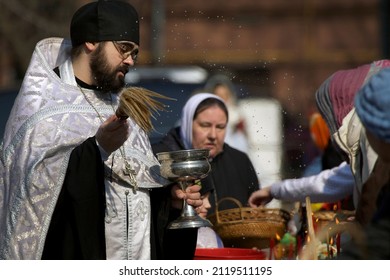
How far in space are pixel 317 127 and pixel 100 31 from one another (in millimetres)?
5477

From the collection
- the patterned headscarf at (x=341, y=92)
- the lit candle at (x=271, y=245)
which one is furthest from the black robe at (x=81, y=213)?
the lit candle at (x=271, y=245)

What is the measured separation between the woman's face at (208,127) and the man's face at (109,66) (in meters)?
2.24

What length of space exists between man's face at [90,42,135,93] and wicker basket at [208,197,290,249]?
161cm

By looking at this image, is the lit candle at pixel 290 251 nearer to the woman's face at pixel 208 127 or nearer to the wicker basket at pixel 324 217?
the wicker basket at pixel 324 217

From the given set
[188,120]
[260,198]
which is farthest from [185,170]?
[188,120]

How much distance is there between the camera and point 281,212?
7.96m

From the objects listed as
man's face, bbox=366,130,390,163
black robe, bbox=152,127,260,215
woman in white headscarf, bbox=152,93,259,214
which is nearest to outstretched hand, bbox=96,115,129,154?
man's face, bbox=366,130,390,163

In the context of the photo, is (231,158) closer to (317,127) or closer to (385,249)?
(317,127)

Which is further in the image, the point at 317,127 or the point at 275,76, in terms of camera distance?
the point at 275,76

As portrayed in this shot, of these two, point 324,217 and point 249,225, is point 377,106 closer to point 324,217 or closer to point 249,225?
point 324,217

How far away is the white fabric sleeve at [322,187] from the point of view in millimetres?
7719

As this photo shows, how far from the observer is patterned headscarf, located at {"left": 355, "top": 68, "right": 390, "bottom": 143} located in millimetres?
4547

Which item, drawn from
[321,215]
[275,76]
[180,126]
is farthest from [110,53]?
[275,76]

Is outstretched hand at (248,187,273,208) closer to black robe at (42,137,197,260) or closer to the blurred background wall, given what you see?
black robe at (42,137,197,260)
